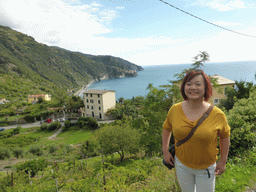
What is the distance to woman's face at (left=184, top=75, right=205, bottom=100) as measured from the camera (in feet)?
5.08

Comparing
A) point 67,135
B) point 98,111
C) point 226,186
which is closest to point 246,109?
point 226,186

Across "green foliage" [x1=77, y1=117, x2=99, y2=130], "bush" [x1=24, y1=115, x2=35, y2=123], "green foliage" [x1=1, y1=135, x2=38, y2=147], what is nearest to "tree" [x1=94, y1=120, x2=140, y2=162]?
"green foliage" [x1=77, y1=117, x2=99, y2=130]

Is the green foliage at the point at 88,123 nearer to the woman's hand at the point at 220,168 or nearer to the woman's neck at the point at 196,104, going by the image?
the woman's hand at the point at 220,168

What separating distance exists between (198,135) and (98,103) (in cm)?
4263

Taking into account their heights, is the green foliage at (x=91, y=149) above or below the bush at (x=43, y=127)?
Answer: above

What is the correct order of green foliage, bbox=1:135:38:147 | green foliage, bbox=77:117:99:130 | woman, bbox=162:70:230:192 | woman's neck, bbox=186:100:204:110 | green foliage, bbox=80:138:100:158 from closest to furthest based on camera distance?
woman, bbox=162:70:230:192 < woman's neck, bbox=186:100:204:110 < green foliage, bbox=80:138:100:158 < green foliage, bbox=1:135:38:147 < green foliage, bbox=77:117:99:130

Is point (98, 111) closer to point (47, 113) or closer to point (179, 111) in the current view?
point (47, 113)

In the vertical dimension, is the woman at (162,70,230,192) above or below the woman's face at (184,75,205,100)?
below

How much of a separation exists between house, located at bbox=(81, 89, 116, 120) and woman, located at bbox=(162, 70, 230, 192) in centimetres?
4077

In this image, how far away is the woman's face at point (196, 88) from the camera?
155 cm

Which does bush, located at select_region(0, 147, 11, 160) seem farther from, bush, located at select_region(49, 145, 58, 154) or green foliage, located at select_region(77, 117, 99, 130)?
green foliage, located at select_region(77, 117, 99, 130)

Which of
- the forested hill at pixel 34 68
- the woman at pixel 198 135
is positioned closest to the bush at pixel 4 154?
the woman at pixel 198 135

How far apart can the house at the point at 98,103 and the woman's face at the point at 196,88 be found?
40879 millimetres

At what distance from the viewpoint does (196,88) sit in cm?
155
